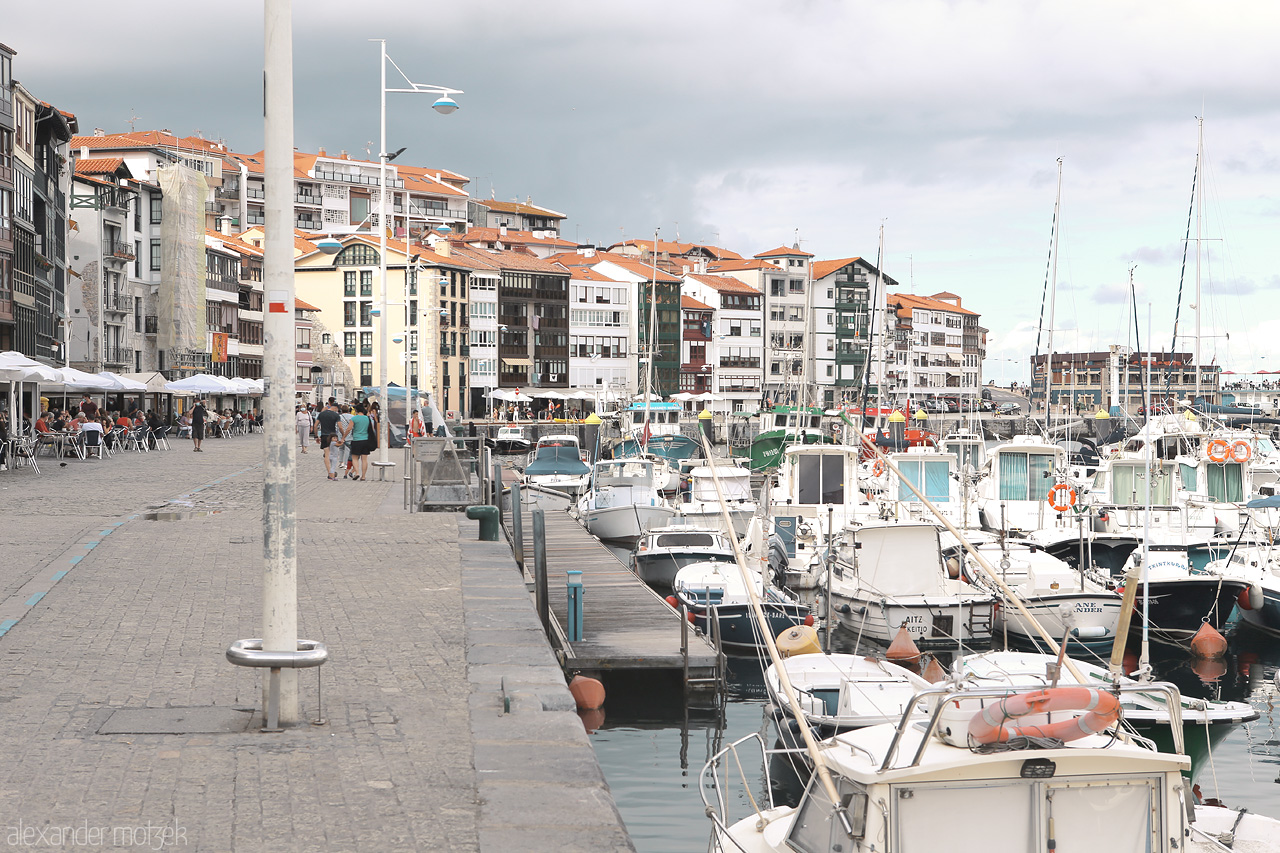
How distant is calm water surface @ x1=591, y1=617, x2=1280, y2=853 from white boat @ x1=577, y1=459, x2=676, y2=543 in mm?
19494

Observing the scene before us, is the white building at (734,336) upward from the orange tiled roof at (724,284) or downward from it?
downward

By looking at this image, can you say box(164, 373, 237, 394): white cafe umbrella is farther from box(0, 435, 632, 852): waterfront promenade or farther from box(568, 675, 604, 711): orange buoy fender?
box(568, 675, 604, 711): orange buoy fender

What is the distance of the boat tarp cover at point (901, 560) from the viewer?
24.7 metres

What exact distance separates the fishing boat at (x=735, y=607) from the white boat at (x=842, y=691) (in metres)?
5.44

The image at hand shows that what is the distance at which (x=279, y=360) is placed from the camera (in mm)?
9797

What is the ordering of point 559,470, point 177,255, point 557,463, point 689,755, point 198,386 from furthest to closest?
point 177,255, point 198,386, point 557,463, point 559,470, point 689,755

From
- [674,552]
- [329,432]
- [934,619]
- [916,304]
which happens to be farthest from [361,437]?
[916,304]

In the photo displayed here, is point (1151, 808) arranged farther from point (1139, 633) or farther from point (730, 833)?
point (1139, 633)


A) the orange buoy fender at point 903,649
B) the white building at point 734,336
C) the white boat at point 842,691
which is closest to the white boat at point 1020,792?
the white boat at point 842,691

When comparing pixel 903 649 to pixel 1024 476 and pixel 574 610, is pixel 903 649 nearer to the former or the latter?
pixel 574 610

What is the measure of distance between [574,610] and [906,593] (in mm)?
7229

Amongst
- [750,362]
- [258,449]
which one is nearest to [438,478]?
[258,449]

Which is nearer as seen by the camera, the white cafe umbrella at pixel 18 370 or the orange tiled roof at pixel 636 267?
the white cafe umbrella at pixel 18 370

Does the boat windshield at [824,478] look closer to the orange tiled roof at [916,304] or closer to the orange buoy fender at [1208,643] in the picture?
the orange buoy fender at [1208,643]
